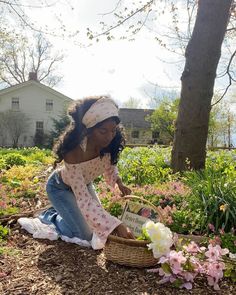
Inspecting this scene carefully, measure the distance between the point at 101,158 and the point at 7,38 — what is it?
14.1 metres

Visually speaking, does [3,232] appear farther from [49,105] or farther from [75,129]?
[49,105]

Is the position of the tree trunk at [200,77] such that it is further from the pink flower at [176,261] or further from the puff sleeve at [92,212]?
the pink flower at [176,261]

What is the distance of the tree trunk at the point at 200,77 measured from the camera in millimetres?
6336

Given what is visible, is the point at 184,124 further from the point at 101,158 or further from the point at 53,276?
the point at 53,276

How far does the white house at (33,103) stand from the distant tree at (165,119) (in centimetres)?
767

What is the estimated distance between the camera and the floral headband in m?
3.24

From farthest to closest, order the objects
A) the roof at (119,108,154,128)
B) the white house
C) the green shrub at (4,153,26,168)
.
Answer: the roof at (119,108,154,128) → the white house → the green shrub at (4,153,26,168)

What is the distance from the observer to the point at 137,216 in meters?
3.37

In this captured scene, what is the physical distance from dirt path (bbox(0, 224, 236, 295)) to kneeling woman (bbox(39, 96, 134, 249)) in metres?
0.22

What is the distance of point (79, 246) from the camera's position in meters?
3.70

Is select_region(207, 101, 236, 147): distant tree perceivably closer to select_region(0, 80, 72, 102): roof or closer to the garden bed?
select_region(0, 80, 72, 102): roof

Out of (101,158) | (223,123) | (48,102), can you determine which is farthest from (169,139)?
(101,158)

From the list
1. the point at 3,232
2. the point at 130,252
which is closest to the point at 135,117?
the point at 3,232

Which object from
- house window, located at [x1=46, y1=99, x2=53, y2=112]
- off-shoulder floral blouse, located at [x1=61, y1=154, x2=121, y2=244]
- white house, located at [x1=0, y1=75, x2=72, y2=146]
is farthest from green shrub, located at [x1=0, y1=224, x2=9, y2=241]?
house window, located at [x1=46, y1=99, x2=53, y2=112]
